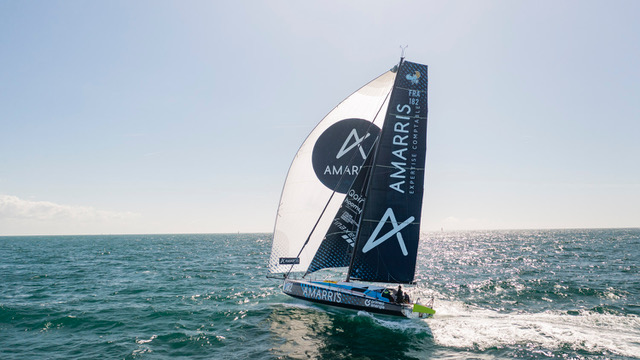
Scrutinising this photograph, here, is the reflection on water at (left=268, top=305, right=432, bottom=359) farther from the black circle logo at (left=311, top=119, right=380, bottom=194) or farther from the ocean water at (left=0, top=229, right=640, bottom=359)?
the black circle logo at (left=311, top=119, right=380, bottom=194)

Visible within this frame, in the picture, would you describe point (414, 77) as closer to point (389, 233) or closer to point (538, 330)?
point (389, 233)

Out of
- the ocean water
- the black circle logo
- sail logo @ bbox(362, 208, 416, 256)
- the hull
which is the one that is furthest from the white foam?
the black circle logo

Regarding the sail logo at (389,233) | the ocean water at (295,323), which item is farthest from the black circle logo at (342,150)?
the ocean water at (295,323)

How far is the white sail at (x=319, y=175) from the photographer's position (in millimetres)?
18641

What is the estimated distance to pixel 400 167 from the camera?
55.6ft

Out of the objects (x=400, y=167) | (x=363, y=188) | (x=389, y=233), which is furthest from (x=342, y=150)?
(x=389, y=233)

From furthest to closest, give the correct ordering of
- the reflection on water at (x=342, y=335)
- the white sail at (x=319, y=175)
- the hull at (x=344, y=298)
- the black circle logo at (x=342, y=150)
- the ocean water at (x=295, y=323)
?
the black circle logo at (x=342, y=150)
the white sail at (x=319, y=175)
the hull at (x=344, y=298)
the ocean water at (x=295, y=323)
the reflection on water at (x=342, y=335)

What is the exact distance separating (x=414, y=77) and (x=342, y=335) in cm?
1293

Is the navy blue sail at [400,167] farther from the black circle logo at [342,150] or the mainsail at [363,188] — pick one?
the black circle logo at [342,150]

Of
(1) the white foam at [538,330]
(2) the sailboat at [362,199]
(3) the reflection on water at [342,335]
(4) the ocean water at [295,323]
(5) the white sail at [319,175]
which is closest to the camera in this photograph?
(3) the reflection on water at [342,335]

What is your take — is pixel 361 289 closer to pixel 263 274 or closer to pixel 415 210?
pixel 415 210

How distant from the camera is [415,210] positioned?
55.8 ft

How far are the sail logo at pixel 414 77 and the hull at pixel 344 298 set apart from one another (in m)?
10.8

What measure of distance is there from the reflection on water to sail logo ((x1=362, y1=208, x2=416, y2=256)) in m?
3.37
